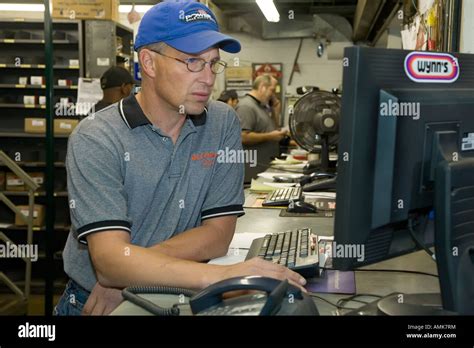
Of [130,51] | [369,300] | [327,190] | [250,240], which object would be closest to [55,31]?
[130,51]

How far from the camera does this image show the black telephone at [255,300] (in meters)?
0.95

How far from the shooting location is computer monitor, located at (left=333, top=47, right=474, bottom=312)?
3.28 ft

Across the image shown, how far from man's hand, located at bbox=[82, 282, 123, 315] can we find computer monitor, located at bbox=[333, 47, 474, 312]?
67cm

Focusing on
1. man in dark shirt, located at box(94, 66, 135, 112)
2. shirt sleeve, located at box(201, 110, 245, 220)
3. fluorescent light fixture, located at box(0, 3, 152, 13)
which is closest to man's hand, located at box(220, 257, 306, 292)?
shirt sleeve, located at box(201, 110, 245, 220)

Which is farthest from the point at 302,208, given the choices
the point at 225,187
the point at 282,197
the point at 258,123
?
the point at 258,123

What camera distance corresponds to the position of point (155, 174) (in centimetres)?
161

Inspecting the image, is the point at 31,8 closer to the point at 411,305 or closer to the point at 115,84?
the point at 115,84

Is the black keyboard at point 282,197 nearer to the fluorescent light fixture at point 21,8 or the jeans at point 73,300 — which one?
the jeans at point 73,300

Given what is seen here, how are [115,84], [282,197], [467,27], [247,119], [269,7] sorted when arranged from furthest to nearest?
[269,7] → [247,119] → [115,84] → [282,197] → [467,27]

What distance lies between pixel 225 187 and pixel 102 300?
52cm

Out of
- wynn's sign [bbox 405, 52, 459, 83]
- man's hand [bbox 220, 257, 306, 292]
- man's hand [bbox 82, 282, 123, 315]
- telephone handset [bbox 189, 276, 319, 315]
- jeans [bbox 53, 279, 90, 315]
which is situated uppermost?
wynn's sign [bbox 405, 52, 459, 83]

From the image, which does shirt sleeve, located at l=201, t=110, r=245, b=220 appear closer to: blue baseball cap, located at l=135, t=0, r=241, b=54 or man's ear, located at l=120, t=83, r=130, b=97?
blue baseball cap, located at l=135, t=0, r=241, b=54
